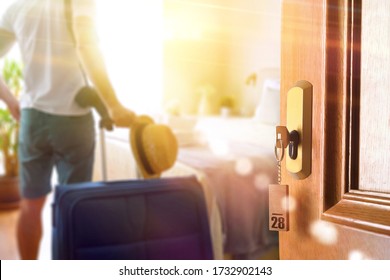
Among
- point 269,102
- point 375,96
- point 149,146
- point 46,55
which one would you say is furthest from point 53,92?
point 269,102

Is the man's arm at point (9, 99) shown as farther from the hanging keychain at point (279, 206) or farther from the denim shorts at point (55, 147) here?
the hanging keychain at point (279, 206)

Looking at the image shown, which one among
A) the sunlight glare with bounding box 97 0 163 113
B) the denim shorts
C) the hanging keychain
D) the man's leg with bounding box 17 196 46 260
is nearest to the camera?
the hanging keychain

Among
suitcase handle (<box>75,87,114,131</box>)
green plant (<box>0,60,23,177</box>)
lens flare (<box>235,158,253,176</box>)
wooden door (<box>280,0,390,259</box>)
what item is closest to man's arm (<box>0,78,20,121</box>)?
suitcase handle (<box>75,87,114,131</box>)

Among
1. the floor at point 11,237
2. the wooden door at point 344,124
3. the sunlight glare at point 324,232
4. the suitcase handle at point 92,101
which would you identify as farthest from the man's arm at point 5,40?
the sunlight glare at point 324,232

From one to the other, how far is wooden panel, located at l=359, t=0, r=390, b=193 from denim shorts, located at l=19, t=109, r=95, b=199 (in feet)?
4.08

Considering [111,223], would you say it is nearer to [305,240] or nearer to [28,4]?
[305,240]

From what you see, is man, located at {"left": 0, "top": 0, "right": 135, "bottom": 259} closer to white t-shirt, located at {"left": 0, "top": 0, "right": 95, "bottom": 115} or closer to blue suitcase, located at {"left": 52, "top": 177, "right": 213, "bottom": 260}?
white t-shirt, located at {"left": 0, "top": 0, "right": 95, "bottom": 115}

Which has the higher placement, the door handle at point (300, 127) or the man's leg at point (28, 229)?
the door handle at point (300, 127)

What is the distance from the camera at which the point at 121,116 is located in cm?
146

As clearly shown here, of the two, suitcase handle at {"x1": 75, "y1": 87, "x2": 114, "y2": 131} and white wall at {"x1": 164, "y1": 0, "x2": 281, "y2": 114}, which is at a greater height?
white wall at {"x1": 164, "y1": 0, "x2": 281, "y2": 114}

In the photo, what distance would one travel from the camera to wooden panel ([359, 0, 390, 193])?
1.63 feet

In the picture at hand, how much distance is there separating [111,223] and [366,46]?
84 centimetres

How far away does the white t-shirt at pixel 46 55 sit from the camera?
152 cm
